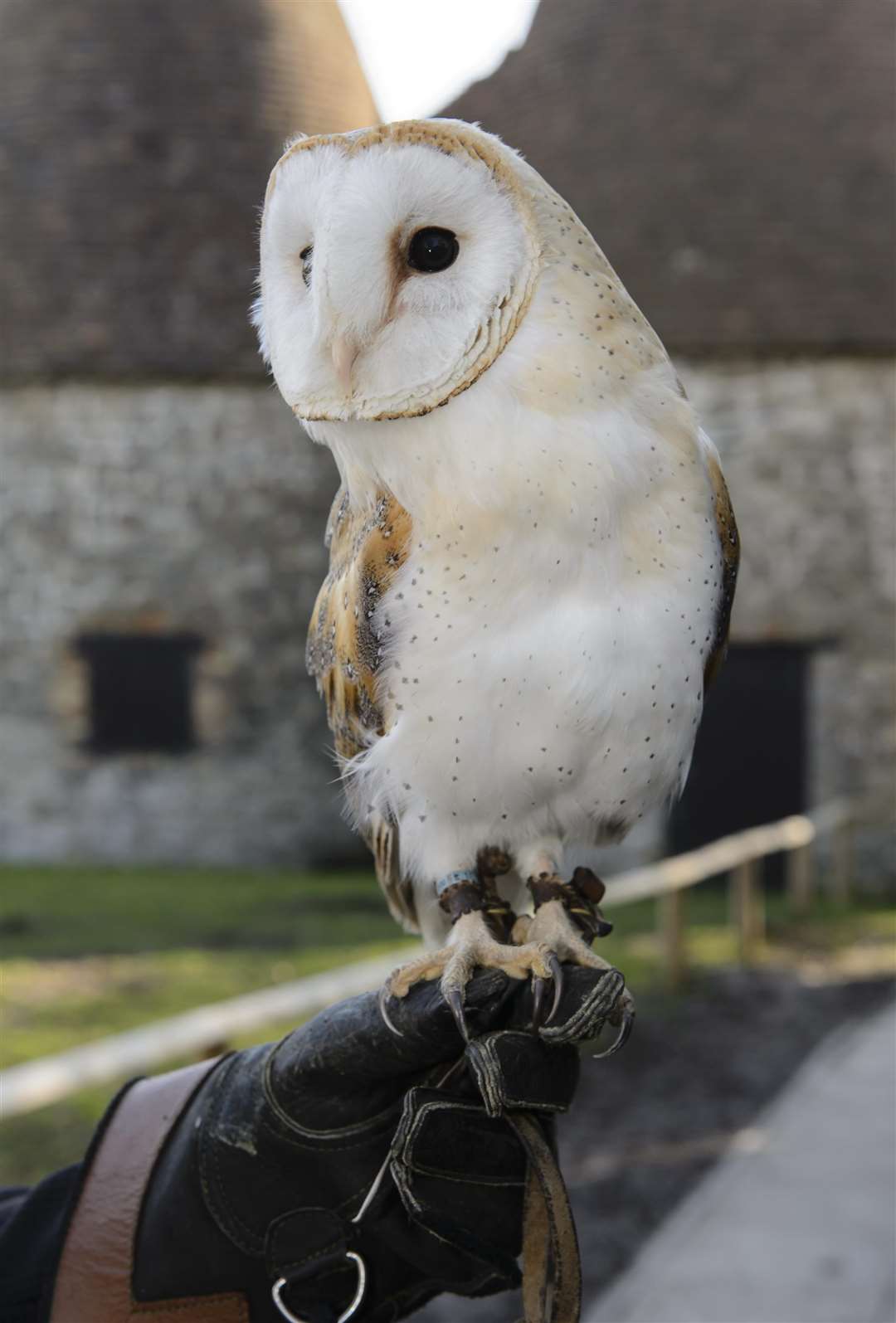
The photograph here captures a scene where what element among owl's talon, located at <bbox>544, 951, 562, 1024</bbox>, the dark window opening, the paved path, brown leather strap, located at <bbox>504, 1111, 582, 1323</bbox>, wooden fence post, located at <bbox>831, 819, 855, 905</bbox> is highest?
owl's talon, located at <bbox>544, 951, 562, 1024</bbox>

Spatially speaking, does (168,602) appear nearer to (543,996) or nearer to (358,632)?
(358,632)

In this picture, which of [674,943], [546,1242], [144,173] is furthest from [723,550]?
[144,173]

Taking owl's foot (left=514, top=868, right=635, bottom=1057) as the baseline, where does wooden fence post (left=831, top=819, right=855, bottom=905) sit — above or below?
below

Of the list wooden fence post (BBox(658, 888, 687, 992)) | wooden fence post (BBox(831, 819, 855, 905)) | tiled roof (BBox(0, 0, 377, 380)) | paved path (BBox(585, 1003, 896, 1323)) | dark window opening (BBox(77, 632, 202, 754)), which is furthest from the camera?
dark window opening (BBox(77, 632, 202, 754))

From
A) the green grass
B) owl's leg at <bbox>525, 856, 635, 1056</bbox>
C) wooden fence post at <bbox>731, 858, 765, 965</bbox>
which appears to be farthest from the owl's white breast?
wooden fence post at <bbox>731, 858, 765, 965</bbox>

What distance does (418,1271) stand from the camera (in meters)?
1.64

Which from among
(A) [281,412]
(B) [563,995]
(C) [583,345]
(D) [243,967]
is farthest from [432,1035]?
(A) [281,412]

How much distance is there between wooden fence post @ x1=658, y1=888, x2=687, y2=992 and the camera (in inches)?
270

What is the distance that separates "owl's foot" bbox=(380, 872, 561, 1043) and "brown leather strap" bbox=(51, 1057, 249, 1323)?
15.2 inches

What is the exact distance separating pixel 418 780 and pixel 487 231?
57 centimetres

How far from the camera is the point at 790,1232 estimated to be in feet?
13.0

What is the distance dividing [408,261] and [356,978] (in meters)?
3.16

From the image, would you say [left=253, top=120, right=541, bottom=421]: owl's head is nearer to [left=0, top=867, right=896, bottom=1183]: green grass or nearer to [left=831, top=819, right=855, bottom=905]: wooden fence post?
[left=0, top=867, right=896, bottom=1183]: green grass

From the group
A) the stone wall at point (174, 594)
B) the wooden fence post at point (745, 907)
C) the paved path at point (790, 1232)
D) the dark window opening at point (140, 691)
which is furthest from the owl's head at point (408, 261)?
the dark window opening at point (140, 691)
